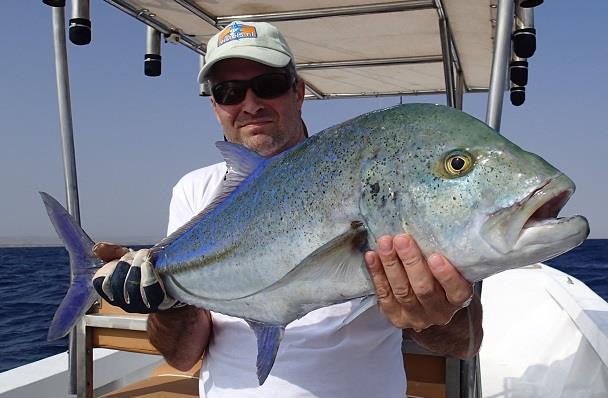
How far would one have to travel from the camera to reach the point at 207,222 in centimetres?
211

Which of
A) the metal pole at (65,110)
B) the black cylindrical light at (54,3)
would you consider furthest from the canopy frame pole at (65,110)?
the black cylindrical light at (54,3)

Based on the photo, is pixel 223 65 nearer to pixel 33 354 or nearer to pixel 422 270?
pixel 422 270

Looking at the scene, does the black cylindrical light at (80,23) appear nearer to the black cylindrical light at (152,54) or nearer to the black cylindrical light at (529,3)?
the black cylindrical light at (152,54)

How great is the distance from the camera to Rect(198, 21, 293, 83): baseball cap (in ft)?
9.04

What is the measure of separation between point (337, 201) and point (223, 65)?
147 cm

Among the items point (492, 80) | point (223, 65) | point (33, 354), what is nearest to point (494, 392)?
point (492, 80)

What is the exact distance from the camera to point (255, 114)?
2824 millimetres

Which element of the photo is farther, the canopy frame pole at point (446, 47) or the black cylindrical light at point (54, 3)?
the canopy frame pole at point (446, 47)

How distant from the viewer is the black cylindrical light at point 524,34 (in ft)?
9.64

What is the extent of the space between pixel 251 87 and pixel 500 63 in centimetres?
123

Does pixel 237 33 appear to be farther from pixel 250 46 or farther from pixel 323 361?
pixel 323 361

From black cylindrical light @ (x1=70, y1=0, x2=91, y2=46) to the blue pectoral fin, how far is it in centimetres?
253

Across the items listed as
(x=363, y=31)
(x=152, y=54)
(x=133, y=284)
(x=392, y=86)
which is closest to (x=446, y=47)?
(x=363, y=31)

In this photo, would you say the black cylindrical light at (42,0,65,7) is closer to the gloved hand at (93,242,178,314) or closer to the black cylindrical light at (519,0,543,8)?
the gloved hand at (93,242,178,314)
